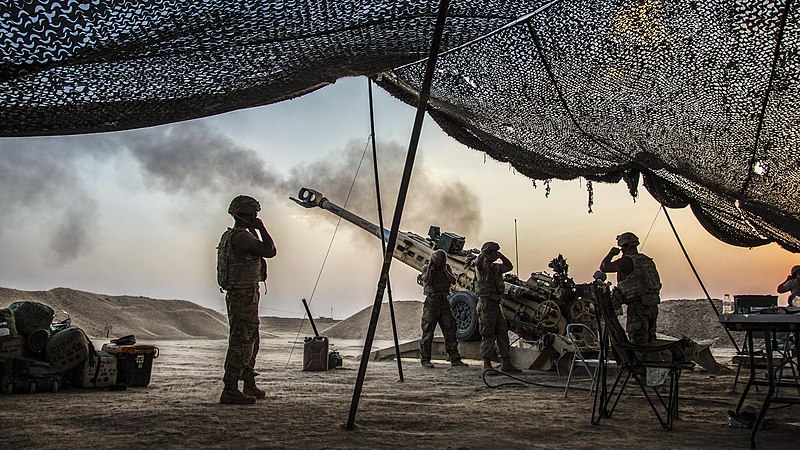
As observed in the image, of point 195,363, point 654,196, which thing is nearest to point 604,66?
point 654,196

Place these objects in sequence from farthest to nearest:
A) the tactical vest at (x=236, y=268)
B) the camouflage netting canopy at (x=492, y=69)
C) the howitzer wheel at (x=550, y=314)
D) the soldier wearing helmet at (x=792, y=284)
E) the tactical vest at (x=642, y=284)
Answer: the soldier wearing helmet at (x=792, y=284) → the howitzer wheel at (x=550, y=314) → the tactical vest at (x=642, y=284) → the tactical vest at (x=236, y=268) → the camouflage netting canopy at (x=492, y=69)

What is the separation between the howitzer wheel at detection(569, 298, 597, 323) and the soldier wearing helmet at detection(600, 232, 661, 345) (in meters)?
1.79

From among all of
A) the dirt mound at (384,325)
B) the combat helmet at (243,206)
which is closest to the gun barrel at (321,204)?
the combat helmet at (243,206)

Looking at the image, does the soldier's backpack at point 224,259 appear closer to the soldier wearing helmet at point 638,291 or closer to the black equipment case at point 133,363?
the black equipment case at point 133,363

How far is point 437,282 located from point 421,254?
127cm

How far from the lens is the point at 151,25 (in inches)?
117

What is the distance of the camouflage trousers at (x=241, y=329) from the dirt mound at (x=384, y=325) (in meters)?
14.9

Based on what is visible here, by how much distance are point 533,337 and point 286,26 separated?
22.7ft

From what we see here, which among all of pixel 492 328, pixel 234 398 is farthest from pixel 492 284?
pixel 234 398

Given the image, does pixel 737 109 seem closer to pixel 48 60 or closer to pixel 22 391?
pixel 48 60

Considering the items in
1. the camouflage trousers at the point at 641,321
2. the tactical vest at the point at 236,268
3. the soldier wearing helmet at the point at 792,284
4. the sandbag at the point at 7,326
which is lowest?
the sandbag at the point at 7,326

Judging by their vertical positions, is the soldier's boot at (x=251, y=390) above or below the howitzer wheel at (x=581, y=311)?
below

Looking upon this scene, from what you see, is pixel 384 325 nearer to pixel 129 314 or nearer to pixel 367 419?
pixel 129 314

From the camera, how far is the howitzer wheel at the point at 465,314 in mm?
9266
